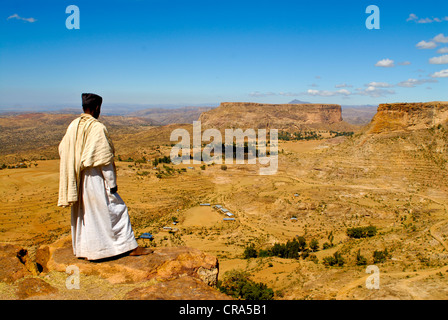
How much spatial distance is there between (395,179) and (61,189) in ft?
112

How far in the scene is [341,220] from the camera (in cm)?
2480

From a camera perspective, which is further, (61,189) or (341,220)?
(341,220)

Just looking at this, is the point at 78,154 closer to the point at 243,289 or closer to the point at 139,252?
the point at 139,252

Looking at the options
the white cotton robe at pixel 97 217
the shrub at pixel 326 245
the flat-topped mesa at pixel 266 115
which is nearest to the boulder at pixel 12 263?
the white cotton robe at pixel 97 217

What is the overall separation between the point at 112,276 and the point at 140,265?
0.48 metres

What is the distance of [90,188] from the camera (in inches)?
195

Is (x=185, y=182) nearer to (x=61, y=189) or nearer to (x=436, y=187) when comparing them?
(x=436, y=187)

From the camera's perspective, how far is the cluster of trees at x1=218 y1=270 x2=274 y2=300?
11.2 meters

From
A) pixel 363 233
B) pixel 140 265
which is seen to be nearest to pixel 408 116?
pixel 363 233

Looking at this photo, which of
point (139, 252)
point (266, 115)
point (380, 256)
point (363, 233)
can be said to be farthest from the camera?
point (266, 115)

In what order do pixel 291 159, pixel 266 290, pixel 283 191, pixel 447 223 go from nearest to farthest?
1. pixel 266 290
2. pixel 447 223
3. pixel 283 191
4. pixel 291 159
